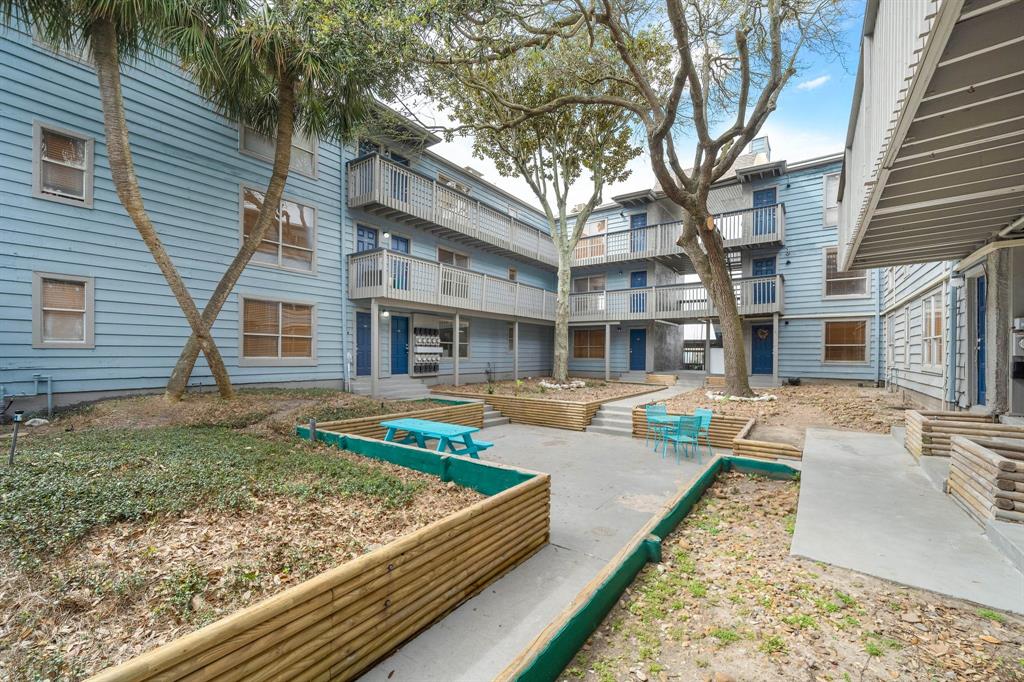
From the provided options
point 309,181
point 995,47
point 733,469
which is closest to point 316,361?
point 309,181

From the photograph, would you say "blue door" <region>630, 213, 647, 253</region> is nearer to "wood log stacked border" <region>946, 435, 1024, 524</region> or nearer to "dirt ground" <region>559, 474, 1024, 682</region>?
"wood log stacked border" <region>946, 435, 1024, 524</region>

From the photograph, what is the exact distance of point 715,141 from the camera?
32.4 feet

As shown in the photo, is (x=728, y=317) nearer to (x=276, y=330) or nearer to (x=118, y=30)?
(x=276, y=330)

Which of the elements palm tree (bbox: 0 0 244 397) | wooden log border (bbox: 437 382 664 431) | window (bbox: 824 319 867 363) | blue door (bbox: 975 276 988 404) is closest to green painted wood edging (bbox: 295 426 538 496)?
palm tree (bbox: 0 0 244 397)

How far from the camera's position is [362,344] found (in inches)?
505

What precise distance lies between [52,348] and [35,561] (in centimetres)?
730

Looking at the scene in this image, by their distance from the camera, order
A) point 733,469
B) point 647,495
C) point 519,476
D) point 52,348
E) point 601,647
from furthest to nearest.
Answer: point 52,348 < point 733,469 < point 647,495 < point 519,476 < point 601,647

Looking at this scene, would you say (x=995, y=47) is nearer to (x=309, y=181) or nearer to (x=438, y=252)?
(x=309, y=181)

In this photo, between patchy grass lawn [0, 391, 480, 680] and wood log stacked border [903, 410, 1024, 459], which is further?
wood log stacked border [903, 410, 1024, 459]

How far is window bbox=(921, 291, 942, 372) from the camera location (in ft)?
27.8

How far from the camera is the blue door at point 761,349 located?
1620 cm

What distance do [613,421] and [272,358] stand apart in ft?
27.9

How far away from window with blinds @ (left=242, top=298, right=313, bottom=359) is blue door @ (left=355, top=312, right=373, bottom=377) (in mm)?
1439

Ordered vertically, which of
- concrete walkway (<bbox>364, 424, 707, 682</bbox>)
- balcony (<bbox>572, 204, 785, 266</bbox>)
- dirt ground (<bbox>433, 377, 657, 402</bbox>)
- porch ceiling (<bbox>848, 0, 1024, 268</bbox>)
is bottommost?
concrete walkway (<bbox>364, 424, 707, 682</bbox>)
